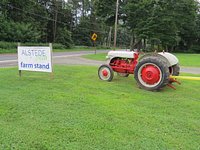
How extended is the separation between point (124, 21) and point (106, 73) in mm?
33755

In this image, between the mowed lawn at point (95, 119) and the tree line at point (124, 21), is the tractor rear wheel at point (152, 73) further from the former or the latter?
the tree line at point (124, 21)

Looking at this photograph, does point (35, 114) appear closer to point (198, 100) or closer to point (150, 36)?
point (198, 100)

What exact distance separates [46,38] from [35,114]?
5132 cm

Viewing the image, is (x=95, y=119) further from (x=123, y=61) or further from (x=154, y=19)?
(x=154, y=19)

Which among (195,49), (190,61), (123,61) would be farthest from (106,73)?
(195,49)

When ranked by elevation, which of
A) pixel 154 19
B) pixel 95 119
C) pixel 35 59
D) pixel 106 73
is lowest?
pixel 95 119

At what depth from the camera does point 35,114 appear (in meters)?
4.70

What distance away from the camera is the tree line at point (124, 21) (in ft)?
125

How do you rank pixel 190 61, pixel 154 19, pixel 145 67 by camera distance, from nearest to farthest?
pixel 145 67
pixel 190 61
pixel 154 19

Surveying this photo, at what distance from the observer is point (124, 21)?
41.6 metres

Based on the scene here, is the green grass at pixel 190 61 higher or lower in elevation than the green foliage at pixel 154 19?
lower

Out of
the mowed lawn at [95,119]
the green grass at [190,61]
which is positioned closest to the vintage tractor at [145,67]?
the mowed lawn at [95,119]

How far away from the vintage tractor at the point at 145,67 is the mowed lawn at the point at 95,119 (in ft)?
1.71

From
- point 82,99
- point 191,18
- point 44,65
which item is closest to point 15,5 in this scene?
point 191,18
